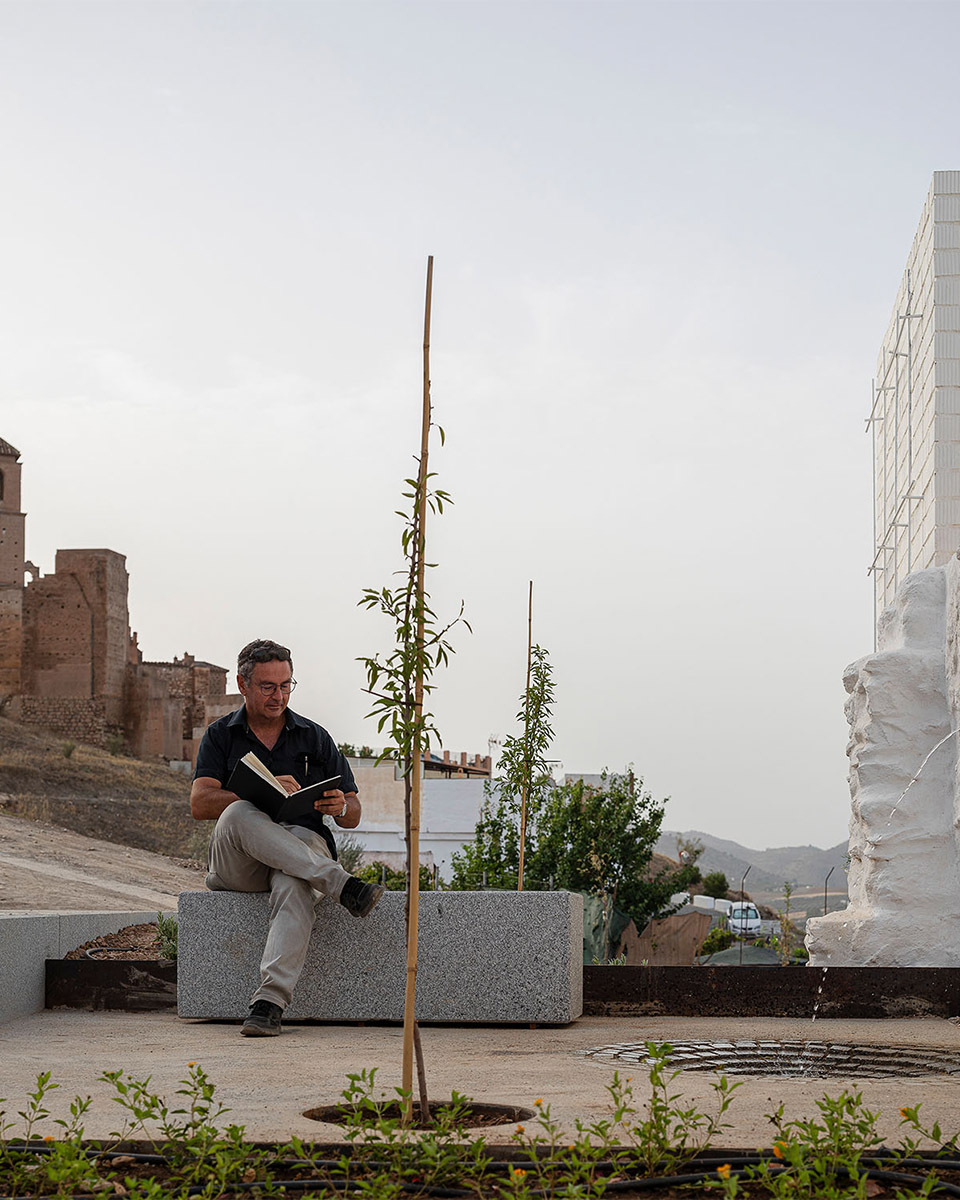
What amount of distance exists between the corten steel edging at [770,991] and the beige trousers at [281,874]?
4.41 ft

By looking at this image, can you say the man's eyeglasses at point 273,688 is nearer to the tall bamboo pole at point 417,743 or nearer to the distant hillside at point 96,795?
the tall bamboo pole at point 417,743

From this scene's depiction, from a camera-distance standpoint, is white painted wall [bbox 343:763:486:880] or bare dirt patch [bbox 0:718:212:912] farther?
white painted wall [bbox 343:763:486:880]

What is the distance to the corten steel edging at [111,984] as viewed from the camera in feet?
17.8

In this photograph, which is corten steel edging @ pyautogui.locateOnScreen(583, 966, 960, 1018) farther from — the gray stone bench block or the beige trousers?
the beige trousers

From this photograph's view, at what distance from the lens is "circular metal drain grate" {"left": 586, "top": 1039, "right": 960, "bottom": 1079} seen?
374 centimetres

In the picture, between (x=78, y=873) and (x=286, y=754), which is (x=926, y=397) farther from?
(x=78, y=873)

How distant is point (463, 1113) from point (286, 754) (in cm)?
227

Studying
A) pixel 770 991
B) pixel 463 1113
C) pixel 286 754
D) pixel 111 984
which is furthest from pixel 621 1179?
pixel 111 984

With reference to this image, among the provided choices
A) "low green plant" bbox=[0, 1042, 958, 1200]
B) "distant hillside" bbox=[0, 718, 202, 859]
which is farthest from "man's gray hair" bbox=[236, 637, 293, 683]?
"distant hillside" bbox=[0, 718, 202, 859]

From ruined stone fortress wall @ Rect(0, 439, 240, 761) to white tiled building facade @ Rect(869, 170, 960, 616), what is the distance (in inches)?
1391

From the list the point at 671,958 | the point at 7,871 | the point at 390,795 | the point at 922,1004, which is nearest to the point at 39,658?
the point at 390,795

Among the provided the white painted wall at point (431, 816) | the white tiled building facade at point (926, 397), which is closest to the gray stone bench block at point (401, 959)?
the white tiled building facade at point (926, 397)

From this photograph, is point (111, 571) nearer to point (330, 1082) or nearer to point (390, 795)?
point (390, 795)

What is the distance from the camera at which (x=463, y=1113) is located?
2.87 metres
